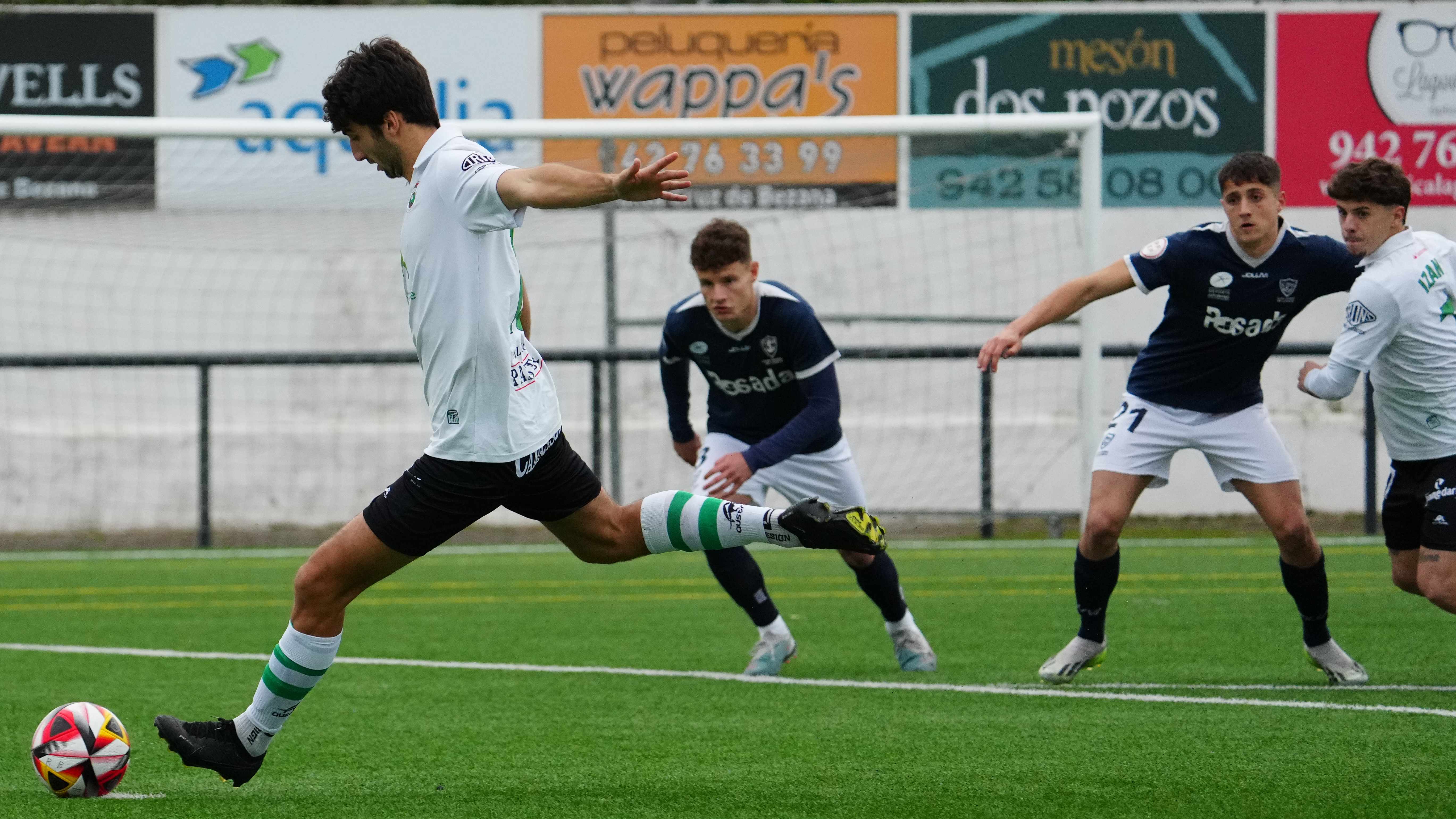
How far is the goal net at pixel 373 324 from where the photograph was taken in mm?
12391

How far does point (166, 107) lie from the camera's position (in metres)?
14.4

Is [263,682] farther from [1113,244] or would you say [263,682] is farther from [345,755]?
[1113,244]

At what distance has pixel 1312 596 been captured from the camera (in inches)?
231

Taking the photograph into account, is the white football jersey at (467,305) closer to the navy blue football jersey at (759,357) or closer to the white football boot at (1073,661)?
the navy blue football jersey at (759,357)

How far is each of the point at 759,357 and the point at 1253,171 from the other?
1993 mm

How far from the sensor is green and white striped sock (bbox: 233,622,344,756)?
164 inches

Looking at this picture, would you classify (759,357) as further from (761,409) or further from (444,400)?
(444,400)

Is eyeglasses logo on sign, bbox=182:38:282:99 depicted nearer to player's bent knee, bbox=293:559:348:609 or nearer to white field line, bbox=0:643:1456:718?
white field line, bbox=0:643:1456:718

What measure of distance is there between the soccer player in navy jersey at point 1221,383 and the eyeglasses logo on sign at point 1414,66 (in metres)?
10.2

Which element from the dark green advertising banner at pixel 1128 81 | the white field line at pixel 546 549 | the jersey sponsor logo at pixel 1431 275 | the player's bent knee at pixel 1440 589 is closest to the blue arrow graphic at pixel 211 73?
the white field line at pixel 546 549

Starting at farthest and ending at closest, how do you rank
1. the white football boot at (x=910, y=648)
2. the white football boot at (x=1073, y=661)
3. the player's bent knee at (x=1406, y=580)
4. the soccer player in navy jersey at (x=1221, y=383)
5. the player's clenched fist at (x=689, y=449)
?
1. the player's clenched fist at (x=689, y=449)
2. the white football boot at (x=910, y=648)
3. the white football boot at (x=1073, y=661)
4. the player's bent knee at (x=1406, y=580)
5. the soccer player in navy jersey at (x=1221, y=383)

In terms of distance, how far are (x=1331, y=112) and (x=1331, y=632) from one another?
894cm

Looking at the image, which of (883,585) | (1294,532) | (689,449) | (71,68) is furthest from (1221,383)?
(71,68)

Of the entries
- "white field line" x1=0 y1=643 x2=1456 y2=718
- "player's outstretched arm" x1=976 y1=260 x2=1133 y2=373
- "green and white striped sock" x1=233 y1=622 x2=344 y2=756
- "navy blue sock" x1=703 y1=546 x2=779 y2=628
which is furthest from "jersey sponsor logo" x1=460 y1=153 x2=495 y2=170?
"white field line" x1=0 y1=643 x2=1456 y2=718
